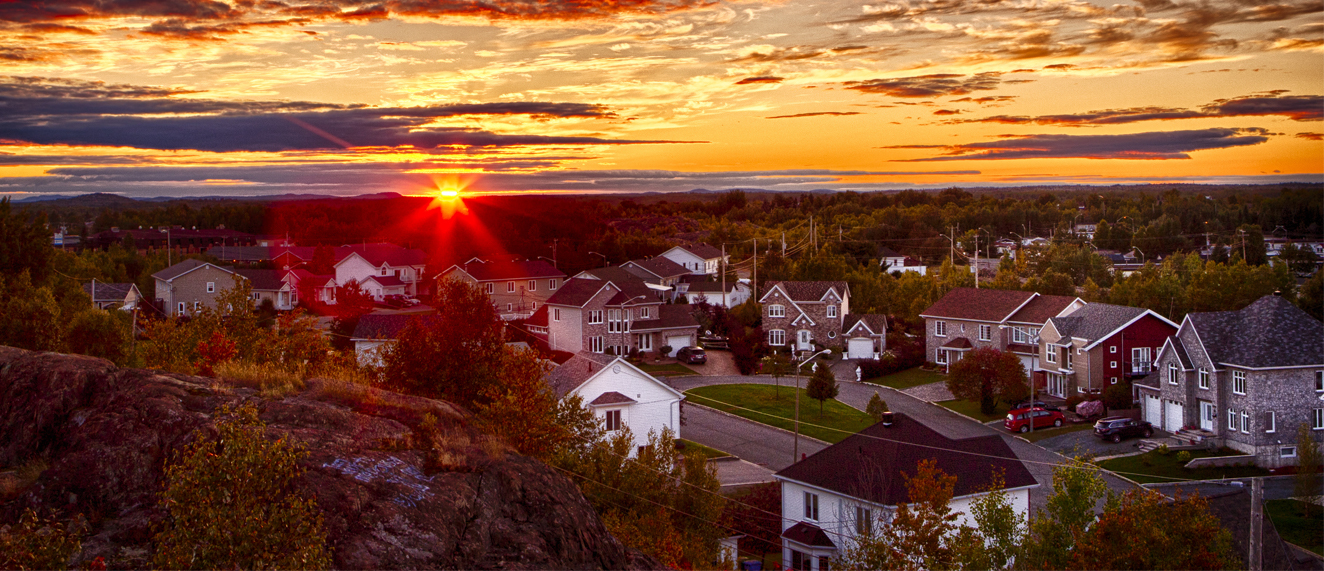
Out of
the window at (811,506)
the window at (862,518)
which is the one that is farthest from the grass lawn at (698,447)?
the window at (862,518)

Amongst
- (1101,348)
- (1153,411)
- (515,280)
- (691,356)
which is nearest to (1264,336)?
(1153,411)

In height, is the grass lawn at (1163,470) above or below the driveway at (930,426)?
below

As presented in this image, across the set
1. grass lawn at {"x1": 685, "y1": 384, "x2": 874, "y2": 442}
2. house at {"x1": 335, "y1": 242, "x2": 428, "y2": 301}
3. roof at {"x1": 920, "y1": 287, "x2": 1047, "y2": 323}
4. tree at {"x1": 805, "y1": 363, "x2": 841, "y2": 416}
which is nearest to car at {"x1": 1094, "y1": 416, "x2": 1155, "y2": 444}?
grass lawn at {"x1": 685, "y1": 384, "x2": 874, "y2": 442}

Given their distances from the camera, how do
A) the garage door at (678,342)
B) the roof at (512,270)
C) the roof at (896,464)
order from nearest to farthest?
the roof at (896,464)
the garage door at (678,342)
the roof at (512,270)

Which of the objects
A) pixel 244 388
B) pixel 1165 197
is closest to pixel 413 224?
pixel 244 388

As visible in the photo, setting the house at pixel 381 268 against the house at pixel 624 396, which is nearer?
the house at pixel 624 396

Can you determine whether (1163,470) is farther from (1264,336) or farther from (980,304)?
(980,304)

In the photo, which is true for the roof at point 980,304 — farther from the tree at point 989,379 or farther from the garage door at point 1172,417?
the garage door at point 1172,417
